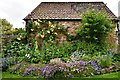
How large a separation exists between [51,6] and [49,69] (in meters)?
14.8

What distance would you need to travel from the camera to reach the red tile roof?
83.8ft

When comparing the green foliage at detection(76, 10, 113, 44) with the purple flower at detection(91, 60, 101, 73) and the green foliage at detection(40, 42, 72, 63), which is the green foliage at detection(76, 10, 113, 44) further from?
the purple flower at detection(91, 60, 101, 73)

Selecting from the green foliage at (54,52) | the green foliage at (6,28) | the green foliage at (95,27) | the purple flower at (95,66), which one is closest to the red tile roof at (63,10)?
the green foliage at (95,27)

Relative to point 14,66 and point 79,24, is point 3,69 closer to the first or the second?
point 14,66

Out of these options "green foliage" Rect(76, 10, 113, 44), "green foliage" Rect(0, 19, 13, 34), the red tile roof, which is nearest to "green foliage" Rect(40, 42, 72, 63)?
"green foliage" Rect(76, 10, 113, 44)

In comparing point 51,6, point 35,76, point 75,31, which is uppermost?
point 51,6

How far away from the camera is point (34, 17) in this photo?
25.5 m

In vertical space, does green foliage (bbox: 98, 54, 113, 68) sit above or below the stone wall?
below

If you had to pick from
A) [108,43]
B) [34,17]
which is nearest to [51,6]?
[34,17]

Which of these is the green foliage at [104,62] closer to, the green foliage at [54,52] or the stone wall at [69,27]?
the green foliage at [54,52]

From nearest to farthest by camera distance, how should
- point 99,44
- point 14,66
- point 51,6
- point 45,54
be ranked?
point 14,66, point 45,54, point 99,44, point 51,6

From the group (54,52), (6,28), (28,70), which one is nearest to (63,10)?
(54,52)

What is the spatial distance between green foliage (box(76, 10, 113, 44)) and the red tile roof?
2308mm

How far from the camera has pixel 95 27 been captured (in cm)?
2308
